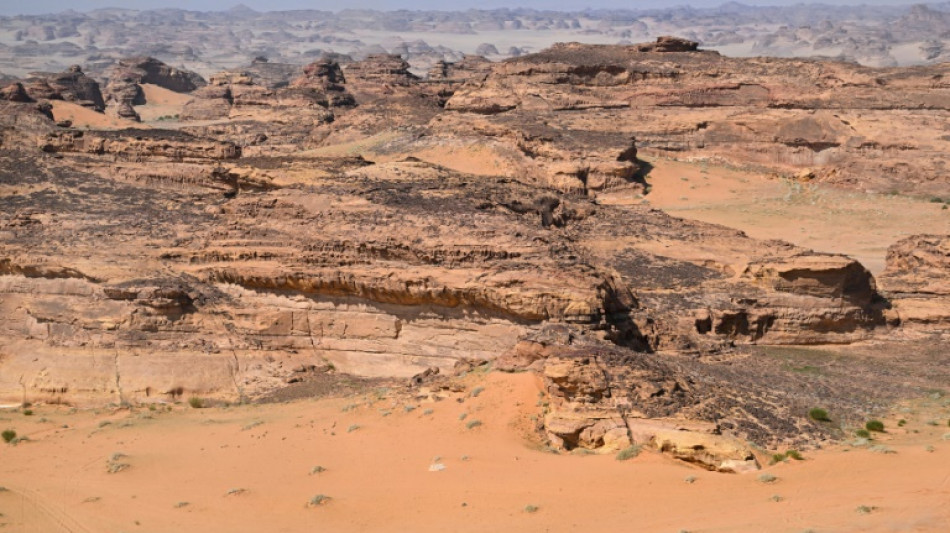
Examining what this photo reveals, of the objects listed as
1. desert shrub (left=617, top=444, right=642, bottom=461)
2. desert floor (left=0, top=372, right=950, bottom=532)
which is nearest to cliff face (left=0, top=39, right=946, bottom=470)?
desert shrub (left=617, top=444, right=642, bottom=461)

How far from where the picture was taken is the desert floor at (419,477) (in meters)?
12.4

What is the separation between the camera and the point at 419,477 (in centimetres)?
1471

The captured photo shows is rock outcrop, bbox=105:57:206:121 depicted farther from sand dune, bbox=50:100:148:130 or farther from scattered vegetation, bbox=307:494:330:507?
scattered vegetation, bbox=307:494:330:507

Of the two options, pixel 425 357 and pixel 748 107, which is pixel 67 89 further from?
pixel 425 357

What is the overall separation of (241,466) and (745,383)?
832 cm

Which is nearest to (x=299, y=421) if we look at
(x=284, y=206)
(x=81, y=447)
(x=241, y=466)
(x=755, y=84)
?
(x=241, y=466)

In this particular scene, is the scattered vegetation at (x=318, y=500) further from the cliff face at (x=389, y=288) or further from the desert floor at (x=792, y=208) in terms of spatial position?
the desert floor at (x=792, y=208)

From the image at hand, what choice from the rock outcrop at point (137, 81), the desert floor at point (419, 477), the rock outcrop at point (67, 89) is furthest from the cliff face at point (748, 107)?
the rock outcrop at point (137, 81)

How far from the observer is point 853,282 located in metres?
20.3

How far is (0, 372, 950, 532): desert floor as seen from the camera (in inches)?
490

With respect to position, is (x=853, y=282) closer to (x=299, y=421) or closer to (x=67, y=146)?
(x=299, y=421)

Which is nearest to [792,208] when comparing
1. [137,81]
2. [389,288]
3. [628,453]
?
[389,288]

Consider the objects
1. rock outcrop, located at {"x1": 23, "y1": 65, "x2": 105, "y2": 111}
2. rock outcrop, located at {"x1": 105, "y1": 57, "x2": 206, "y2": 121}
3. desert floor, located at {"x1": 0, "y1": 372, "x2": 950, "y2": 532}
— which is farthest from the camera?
rock outcrop, located at {"x1": 105, "y1": 57, "x2": 206, "y2": 121}

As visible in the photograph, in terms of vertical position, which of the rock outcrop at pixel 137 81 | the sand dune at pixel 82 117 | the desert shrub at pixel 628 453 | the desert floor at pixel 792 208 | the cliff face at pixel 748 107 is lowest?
the rock outcrop at pixel 137 81
